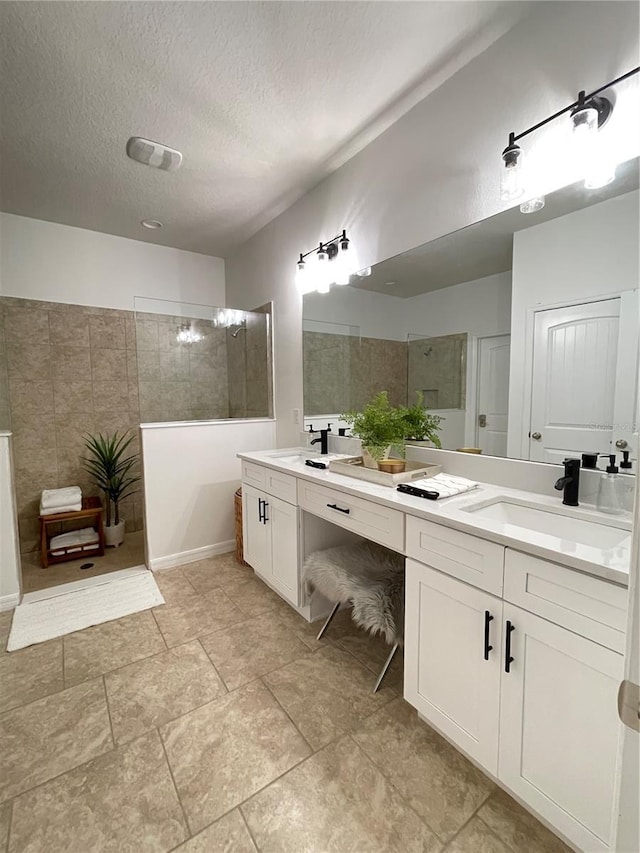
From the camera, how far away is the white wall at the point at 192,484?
8.82 feet

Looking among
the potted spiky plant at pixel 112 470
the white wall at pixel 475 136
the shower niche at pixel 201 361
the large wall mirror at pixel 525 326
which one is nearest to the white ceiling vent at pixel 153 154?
the white wall at pixel 475 136

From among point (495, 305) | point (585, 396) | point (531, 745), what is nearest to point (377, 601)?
point (531, 745)

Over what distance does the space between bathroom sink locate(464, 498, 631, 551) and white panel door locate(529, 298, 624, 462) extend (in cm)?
24

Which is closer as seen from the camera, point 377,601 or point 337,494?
point 377,601

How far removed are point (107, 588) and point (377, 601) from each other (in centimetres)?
188

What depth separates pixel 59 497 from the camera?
283cm

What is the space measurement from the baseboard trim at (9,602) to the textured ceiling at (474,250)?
2.80 metres

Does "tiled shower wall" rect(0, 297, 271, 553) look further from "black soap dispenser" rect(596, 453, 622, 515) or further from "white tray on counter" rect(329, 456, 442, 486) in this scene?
"black soap dispenser" rect(596, 453, 622, 515)

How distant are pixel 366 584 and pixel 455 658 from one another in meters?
0.53

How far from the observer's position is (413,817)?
111 cm

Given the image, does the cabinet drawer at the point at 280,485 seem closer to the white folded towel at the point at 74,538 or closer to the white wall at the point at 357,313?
the white wall at the point at 357,313

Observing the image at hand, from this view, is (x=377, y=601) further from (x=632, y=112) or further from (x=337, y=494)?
(x=632, y=112)

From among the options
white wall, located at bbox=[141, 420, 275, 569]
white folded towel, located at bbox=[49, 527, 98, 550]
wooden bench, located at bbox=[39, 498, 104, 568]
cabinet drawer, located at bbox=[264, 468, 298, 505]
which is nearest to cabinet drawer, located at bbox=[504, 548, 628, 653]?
cabinet drawer, located at bbox=[264, 468, 298, 505]

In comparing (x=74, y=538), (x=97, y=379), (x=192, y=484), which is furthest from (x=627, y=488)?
(x=97, y=379)
